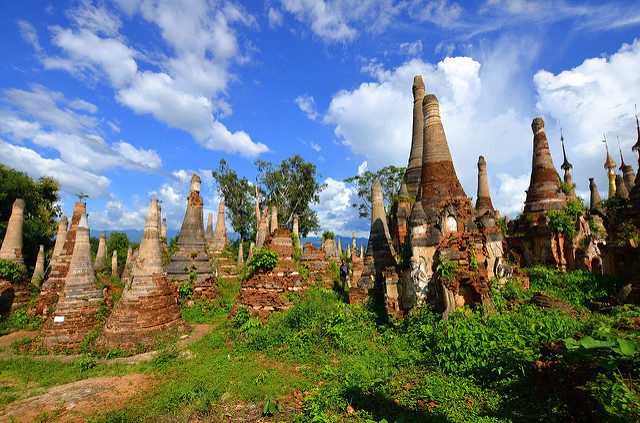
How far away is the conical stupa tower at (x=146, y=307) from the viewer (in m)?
9.72

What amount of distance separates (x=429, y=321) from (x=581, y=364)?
14.2 ft

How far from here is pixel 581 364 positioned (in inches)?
171

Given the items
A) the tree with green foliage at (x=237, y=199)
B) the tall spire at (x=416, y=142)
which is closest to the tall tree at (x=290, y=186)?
the tree with green foliage at (x=237, y=199)

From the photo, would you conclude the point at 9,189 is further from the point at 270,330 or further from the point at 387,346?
the point at 387,346

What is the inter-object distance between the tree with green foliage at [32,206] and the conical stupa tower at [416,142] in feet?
86.4

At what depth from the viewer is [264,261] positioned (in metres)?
12.1

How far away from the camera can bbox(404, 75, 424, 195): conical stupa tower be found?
1575 centimetres

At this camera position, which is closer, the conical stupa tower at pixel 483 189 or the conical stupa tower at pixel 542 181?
the conical stupa tower at pixel 542 181

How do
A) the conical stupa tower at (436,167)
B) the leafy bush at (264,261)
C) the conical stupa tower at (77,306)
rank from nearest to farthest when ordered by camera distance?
the conical stupa tower at (77,306)
the conical stupa tower at (436,167)
the leafy bush at (264,261)

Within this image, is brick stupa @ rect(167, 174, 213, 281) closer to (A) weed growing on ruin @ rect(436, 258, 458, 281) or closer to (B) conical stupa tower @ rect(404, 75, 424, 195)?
(B) conical stupa tower @ rect(404, 75, 424, 195)

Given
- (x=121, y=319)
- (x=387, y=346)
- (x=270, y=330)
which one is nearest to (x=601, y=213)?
(x=387, y=346)

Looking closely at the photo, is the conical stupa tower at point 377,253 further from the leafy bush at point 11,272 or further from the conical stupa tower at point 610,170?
the conical stupa tower at point 610,170

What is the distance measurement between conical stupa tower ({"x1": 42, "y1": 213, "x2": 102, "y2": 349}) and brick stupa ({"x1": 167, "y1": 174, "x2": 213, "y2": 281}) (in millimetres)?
4351

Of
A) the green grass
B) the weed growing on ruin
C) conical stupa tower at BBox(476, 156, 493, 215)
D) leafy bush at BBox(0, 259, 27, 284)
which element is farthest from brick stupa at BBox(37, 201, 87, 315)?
conical stupa tower at BBox(476, 156, 493, 215)
